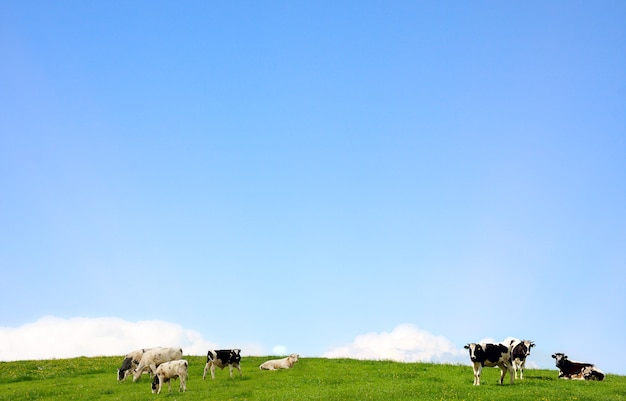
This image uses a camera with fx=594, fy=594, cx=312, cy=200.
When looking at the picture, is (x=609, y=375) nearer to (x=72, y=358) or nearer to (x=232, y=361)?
(x=232, y=361)

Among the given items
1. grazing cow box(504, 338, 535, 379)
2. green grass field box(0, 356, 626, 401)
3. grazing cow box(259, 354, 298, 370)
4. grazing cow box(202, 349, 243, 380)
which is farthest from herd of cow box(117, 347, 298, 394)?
grazing cow box(504, 338, 535, 379)

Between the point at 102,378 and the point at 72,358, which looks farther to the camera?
the point at 72,358

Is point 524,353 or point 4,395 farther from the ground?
point 524,353

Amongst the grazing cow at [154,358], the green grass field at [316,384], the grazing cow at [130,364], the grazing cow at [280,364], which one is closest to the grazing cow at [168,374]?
the green grass field at [316,384]

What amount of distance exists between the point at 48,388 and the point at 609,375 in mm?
37714

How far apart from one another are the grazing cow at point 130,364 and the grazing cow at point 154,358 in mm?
1059

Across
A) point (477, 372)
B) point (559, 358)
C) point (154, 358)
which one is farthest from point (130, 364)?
point (559, 358)

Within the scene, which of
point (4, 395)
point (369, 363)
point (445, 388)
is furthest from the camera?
point (369, 363)

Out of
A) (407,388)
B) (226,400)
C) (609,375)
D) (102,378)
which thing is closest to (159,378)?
(226,400)

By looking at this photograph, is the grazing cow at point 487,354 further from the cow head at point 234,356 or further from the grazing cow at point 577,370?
the cow head at point 234,356

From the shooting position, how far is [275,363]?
A: 42.8 meters

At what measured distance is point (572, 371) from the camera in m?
38.9

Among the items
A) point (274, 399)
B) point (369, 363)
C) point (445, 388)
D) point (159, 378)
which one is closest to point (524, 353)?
point (445, 388)

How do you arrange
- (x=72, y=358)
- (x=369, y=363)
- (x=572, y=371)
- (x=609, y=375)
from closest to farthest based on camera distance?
(x=572, y=371), (x=609, y=375), (x=369, y=363), (x=72, y=358)
